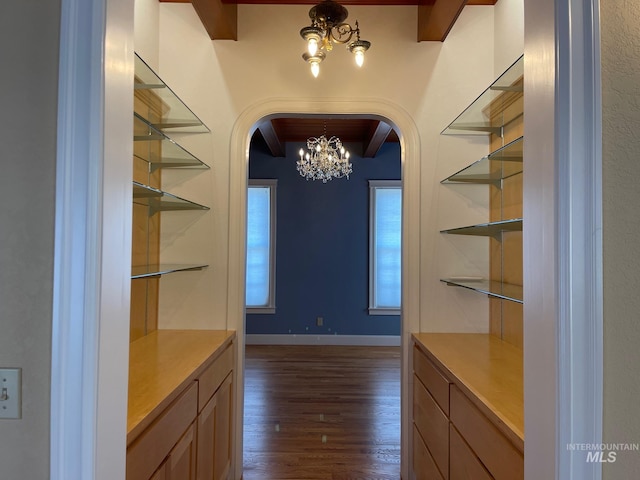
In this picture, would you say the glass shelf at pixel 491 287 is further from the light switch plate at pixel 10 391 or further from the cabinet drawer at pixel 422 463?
the light switch plate at pixel 10 391

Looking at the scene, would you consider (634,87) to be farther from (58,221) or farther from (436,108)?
(436,108)

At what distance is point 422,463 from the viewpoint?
225 cm

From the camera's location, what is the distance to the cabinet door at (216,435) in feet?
6.17

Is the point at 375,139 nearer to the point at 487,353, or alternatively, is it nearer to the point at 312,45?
the point at 312,45

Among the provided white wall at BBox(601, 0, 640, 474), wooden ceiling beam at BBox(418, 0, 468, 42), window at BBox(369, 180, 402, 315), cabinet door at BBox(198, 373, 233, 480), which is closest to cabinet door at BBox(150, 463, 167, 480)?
cabinet door at BBox(198, 373, 233, 480)

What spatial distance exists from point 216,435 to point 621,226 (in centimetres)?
203

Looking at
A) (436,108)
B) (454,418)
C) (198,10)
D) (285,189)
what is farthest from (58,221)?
(285,189)

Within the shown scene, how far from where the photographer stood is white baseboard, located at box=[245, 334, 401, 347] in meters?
6.17

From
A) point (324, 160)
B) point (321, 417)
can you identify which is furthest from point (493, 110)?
point (324, 160)

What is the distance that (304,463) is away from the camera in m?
2.81

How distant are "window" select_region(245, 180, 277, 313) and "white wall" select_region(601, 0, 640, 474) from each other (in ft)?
18.1

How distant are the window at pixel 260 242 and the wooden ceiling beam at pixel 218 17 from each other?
12.3 feet

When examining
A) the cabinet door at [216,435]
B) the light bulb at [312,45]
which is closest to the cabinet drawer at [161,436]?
the cabinet door at [216,435]

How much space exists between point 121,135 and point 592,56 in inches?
40.3
